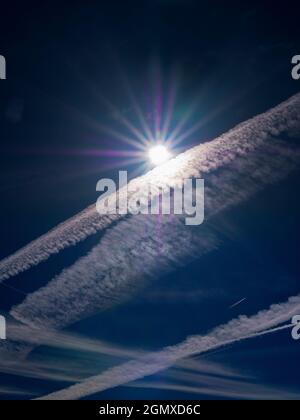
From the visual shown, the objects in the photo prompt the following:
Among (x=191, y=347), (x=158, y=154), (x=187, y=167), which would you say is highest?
(x=158, y=154)

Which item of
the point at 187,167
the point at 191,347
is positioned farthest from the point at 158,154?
the point at 191,347

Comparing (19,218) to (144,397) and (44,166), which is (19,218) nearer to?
(44,166)

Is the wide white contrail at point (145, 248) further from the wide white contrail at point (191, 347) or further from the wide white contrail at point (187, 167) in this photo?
the wide white contrail at point (191, 347)

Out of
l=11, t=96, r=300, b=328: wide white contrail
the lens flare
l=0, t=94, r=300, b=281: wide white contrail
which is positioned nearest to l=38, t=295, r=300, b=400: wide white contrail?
l=11, t=96, r=300, b=328: wide white contrail

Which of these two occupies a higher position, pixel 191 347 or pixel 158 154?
pixel 158 154

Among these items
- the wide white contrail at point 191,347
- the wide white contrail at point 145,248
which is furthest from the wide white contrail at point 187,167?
the wide white contrail at point 191,347

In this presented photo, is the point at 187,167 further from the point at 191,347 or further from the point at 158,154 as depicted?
the point at 191,347

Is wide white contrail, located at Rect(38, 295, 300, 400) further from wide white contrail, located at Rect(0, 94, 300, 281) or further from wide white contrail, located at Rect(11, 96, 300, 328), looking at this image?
wide white contrail, located at Rect(0, 94, 300, 281)

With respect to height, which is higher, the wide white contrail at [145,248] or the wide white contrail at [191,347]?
the wide white contrail at [145,248]
